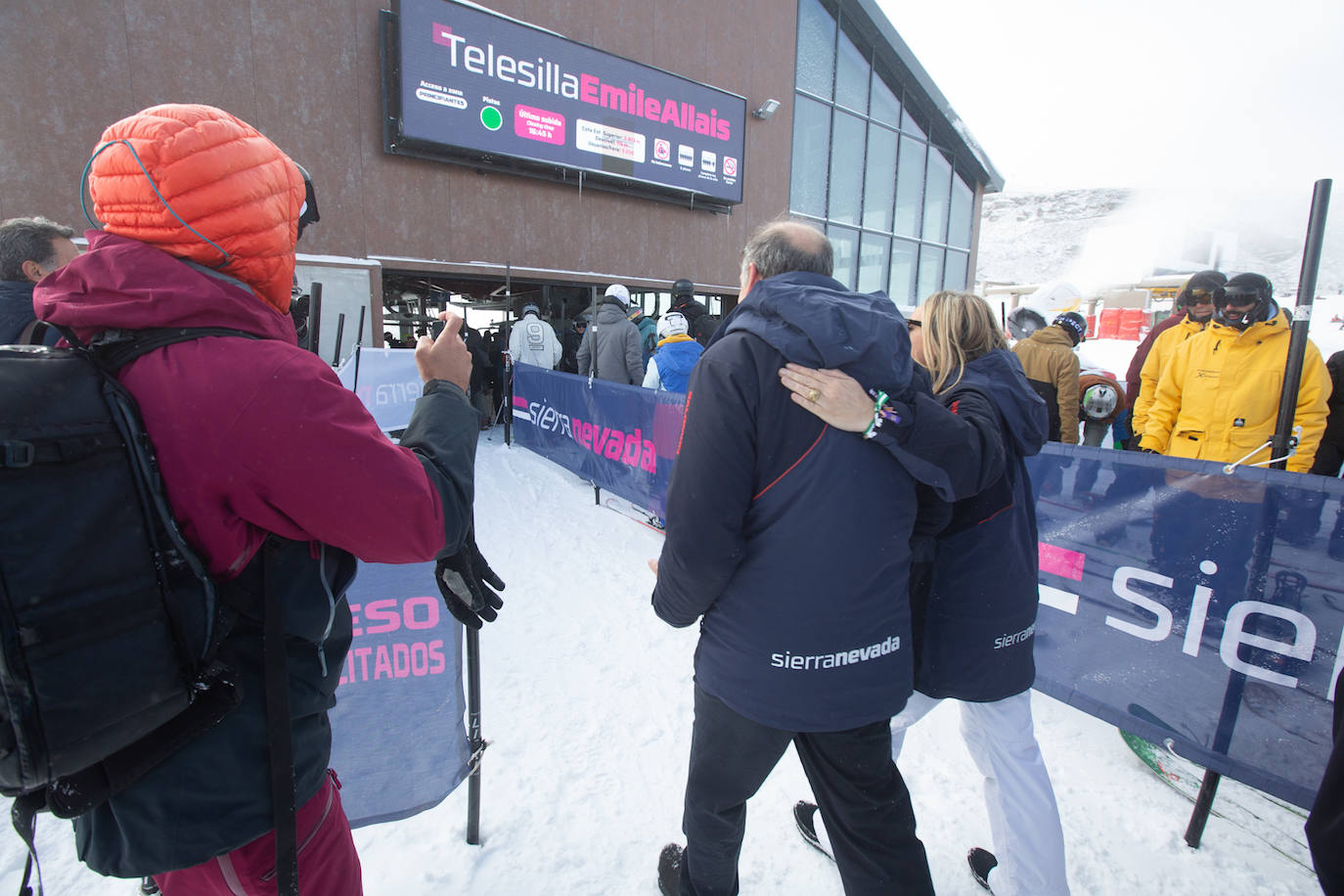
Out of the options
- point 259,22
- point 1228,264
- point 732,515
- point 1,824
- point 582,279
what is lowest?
point 1,824

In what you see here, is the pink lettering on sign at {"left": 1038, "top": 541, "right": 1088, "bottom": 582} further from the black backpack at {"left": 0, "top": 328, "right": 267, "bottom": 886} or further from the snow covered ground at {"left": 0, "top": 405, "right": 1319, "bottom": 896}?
the black backpack at {"left": 0, "top": 328, "right": 267, "bottom": 886}

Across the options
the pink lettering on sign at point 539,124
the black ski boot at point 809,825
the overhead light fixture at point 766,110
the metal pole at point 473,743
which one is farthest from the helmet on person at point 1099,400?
the overhead light fixture at point 766,110

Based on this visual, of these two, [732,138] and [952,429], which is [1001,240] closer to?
[732,138]

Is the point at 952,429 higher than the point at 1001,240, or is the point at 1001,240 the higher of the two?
the point at 1001,240

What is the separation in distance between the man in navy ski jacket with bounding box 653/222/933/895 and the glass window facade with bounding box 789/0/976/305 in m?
12.6

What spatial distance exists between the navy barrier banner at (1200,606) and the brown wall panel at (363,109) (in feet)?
28.9

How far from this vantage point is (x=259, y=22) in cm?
735

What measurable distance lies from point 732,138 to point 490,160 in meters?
4.85

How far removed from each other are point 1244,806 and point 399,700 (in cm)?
331

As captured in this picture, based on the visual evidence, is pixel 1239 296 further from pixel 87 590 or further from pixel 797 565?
pixel 87 590

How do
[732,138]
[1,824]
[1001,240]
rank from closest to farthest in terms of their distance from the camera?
1. [1,824]
2. [732,138]
3. [1001,240]

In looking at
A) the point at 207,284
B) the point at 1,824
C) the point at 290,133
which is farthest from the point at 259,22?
the point at 207,284

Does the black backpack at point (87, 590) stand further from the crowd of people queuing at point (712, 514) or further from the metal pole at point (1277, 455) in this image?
the metal pole at point (1277, 455)

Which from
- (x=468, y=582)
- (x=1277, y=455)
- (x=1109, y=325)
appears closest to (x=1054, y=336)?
(x=1277, y=455)
